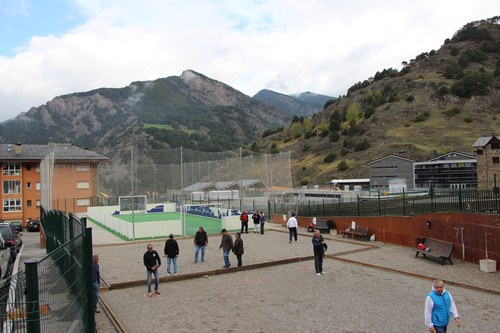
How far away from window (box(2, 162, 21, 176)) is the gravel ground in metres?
46.3

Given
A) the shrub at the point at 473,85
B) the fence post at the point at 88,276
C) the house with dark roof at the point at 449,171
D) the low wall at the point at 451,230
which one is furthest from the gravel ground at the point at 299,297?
the shrub at the point at 473,85

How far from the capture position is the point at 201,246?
1606 centimetres

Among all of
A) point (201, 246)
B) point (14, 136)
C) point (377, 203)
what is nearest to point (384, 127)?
point (377, 203)

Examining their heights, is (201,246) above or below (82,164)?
below

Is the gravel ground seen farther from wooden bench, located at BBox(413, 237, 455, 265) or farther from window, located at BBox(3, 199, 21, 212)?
window, located at BBox(3, 199, 21, 212)

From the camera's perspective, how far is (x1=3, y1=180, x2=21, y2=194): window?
2163 inches

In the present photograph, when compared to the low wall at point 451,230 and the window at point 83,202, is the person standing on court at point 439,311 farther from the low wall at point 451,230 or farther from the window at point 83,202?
the window at point 83,202

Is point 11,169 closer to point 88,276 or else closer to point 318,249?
point 318,249

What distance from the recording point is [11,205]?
180 feet

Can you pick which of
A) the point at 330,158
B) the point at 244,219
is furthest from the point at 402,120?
the point at 244,219

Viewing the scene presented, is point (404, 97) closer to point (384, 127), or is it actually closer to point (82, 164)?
point (384, 127)

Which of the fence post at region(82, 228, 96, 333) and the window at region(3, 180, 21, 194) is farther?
the window at region(3, 180, 21, 194)

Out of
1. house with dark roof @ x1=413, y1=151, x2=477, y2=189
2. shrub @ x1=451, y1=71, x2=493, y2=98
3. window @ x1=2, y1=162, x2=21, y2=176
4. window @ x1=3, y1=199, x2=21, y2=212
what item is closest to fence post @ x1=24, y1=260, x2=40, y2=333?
window @ x1=3, y1=199, x2=21, y2=212

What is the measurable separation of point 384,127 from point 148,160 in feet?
280
